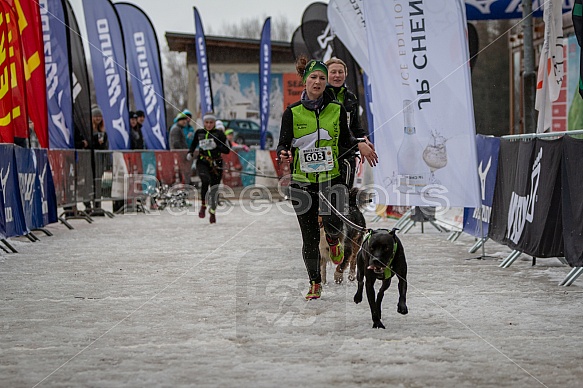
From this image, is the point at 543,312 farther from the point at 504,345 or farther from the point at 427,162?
the point at 427,162

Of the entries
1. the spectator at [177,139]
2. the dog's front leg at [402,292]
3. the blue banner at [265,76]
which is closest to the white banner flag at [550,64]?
the dog's front leg at [402,292]

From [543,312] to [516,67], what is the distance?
1127 inches

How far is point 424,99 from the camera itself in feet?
36.1

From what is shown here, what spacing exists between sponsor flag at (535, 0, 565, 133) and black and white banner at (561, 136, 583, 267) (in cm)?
287

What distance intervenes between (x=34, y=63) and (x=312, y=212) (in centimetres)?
798

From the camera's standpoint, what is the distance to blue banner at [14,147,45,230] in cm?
1272

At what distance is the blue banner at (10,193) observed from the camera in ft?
38.6

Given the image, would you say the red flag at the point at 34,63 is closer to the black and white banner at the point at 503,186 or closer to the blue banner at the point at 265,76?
the black and white banner at the point at 503,186

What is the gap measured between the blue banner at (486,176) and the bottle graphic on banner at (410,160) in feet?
2.87

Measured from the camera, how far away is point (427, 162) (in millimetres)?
11188

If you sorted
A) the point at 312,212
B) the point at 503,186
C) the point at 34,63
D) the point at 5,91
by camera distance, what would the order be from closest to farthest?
the point at 312,212 → the point at 503,186 → the point at 5,91 → the point at 34,63

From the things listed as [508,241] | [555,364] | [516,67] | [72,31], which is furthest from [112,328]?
[516,67]

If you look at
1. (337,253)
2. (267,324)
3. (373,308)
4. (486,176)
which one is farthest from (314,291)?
(486,176)

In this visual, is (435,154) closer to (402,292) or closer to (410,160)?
(410,160)
